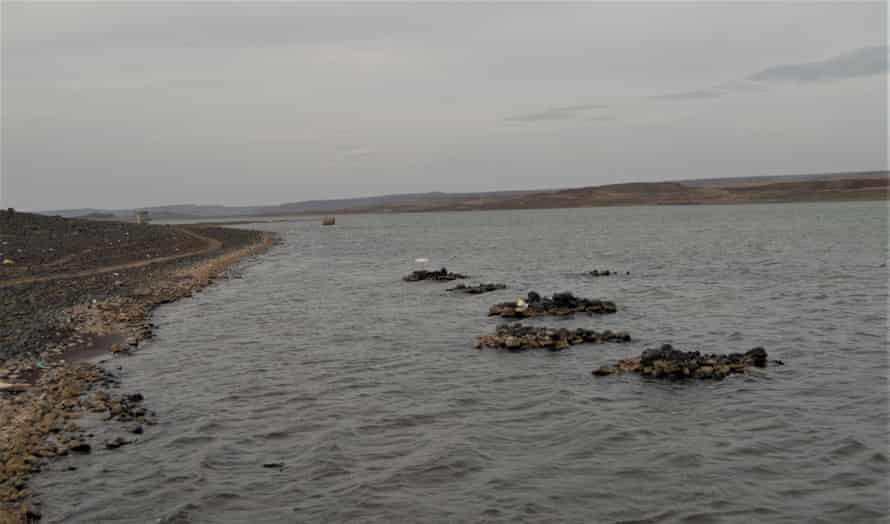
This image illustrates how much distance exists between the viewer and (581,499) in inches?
404

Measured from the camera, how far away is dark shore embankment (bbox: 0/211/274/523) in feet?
40.1

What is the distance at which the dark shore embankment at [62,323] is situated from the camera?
12216 mm

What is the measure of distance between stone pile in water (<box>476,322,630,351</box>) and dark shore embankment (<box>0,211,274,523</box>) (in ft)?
34.0

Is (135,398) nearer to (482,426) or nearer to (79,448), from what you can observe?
(79,448)

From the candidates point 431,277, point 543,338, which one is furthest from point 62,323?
point 431,277

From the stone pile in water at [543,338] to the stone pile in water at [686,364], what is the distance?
3.00 metres

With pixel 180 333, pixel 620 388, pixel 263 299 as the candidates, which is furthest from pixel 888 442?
pixel 263 299

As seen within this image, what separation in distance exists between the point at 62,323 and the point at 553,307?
17.7 metres

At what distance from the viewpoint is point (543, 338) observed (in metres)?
21.0

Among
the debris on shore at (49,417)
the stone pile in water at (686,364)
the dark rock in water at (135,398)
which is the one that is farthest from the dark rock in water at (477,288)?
the dark rock in water at (135,398)

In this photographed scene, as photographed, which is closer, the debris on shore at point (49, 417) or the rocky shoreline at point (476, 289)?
the debris on shore at point (49, 417)

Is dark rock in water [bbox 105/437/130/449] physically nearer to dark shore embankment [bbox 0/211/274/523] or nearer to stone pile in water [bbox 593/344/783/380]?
dark shore embankment [bbox 0/211/274/523]

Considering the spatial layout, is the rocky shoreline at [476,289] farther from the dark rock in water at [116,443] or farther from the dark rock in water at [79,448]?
the dark rock in water at [79,448]

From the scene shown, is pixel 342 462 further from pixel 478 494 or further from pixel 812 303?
pixel 812 303
